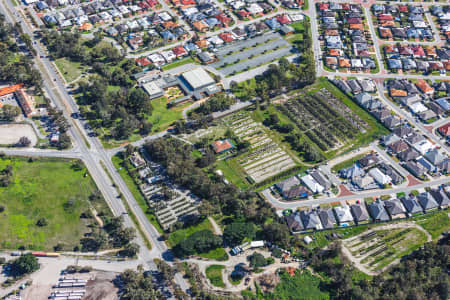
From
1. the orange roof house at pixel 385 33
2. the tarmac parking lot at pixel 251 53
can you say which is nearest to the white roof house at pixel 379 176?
the tarmac parking lot at pixel 251 53

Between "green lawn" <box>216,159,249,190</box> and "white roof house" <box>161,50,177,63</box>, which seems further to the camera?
"white roof house" <box>161,50,177,63</box>

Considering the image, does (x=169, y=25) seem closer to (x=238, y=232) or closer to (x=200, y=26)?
(x=200, y=26)

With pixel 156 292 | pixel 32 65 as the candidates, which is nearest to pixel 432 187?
pixel 156 292

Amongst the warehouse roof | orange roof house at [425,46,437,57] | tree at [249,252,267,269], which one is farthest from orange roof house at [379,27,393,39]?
tree at [249,252,267,269]

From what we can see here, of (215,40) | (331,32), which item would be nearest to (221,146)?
(215,40)

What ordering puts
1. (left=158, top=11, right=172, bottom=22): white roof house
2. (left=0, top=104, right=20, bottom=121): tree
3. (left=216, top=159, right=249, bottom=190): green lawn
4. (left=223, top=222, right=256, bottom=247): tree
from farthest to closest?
(left=158, top=11, right=172, bottom=22): white roof house < (left=0, top=104, right=20, bottom=121): tree < (left=216, top=159, right=249, bottom=190): green lawn < (left=223, top=222, right=256, bottom=247): tree

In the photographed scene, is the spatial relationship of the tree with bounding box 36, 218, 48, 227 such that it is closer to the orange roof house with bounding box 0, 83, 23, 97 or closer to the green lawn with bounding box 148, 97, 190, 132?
the green lawn with bounding box 148, 97, 190, 132

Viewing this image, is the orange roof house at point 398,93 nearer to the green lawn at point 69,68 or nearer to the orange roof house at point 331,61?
the orange roof house at point 331,61
